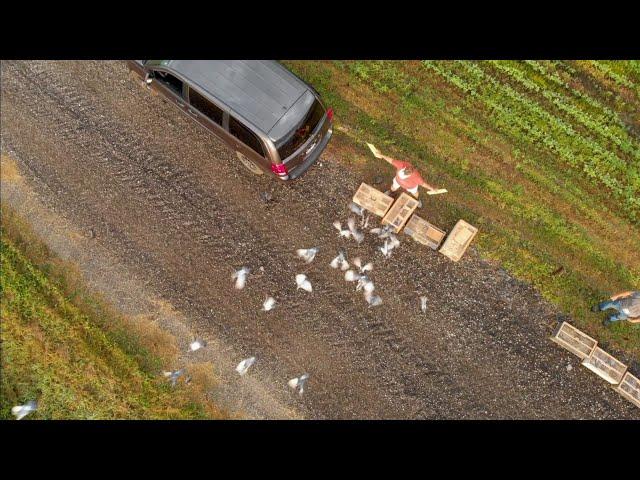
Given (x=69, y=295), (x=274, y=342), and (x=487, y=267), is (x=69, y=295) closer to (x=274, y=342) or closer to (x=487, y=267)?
(x=274, y=342)

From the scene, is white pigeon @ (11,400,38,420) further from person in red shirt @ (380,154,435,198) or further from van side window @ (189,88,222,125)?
person in red shirt @ (380,154,435,198)

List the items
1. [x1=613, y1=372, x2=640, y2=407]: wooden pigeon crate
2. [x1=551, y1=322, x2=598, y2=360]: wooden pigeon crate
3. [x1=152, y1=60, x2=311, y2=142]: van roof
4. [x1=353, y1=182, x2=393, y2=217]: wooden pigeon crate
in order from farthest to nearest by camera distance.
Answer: [x1=353, y1=182, x2=393, y2=217]: wooden pigeon crate → [x1=551, y1=322, x2=598, y2=360]: wooden pigeon crate → [x1=613, y1=372, x2=640, y2=407]: wooden pigeon crate → [x1=152, y1=60, x2=311, y2=142]: van roof

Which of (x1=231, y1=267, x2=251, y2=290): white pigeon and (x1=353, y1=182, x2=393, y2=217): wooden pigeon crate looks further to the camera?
(x1=231, y1=267, x2=251, y2=290): white pigeon

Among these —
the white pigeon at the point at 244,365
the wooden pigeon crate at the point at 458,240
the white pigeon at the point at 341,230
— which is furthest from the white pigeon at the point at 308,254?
the wooden pigeon crate at the point at 458,240

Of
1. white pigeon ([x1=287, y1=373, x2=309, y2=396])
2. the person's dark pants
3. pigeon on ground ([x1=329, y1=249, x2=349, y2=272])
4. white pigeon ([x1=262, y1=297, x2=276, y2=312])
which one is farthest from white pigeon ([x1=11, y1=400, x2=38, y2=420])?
the person's dark pants

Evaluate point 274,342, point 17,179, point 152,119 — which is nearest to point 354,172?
point 274,342

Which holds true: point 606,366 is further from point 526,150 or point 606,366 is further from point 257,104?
point 257,104
